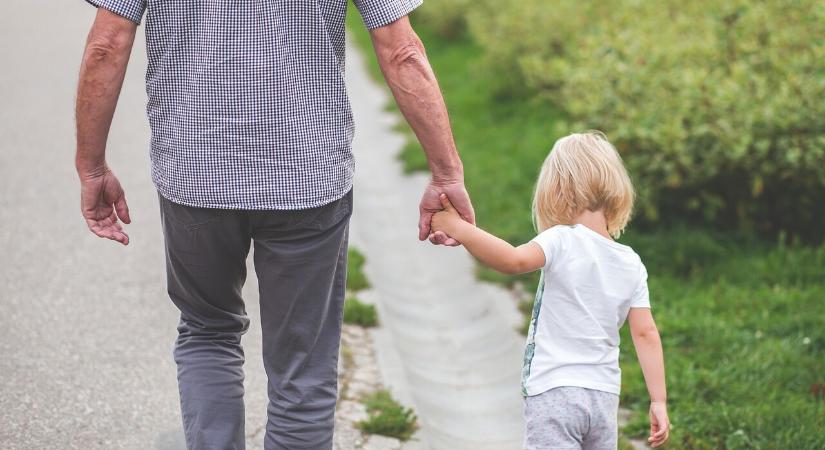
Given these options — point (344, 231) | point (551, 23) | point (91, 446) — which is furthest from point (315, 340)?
point (551, 23)

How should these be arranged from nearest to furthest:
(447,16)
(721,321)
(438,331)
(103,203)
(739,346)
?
1. (103,203)
2. (739,346)
3. (721,321)
4. (438,331)
5. (447,16)

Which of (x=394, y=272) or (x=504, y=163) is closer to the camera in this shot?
(x=394, y=272)

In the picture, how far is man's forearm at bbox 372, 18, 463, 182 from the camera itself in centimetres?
263

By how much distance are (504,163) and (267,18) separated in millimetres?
5004

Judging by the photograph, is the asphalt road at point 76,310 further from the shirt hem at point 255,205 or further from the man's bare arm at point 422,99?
the man's bare arm at point 422,99

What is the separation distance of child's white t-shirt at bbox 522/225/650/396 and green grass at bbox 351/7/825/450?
121 cm

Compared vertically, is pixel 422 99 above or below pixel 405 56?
below

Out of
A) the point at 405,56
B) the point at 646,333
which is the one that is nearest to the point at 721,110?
the point at 646,333

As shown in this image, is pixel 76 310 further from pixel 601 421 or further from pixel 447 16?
pixel 447 16

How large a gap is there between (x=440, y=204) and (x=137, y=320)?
239 cm

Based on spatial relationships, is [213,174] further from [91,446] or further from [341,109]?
[91,446]

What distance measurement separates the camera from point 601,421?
104 inches

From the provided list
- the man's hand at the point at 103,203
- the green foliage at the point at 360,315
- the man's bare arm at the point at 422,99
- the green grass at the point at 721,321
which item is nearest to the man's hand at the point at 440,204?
the man's bare arm at the point at 422,99

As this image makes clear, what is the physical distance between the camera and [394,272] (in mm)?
5887
